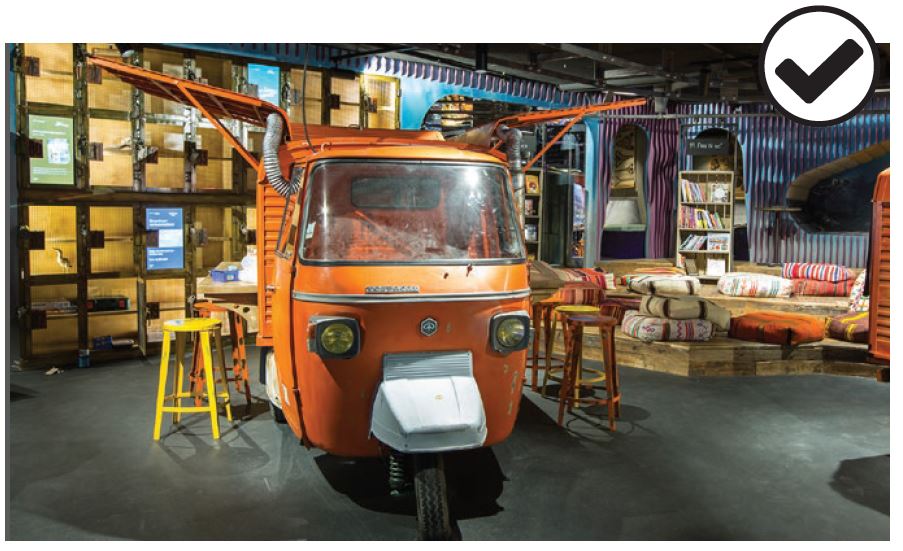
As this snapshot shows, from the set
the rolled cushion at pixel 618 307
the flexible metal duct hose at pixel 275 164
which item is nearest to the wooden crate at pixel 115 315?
the flexible metal duct hose at pixel 275 164

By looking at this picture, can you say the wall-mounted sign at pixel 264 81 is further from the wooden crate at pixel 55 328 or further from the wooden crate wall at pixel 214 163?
the wooden crate at pixel 55 328

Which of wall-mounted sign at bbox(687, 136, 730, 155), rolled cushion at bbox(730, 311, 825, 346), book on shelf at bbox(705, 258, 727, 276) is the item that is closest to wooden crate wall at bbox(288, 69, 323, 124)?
rolled cushion at bbox(730, 311, 825, 346)

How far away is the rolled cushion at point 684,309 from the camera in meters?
7.68

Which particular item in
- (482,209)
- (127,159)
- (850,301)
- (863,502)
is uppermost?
(127,159)

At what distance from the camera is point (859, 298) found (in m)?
9.11

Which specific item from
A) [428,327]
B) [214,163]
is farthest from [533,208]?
[428,327]

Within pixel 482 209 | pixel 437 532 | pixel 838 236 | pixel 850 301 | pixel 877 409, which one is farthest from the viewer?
pixel 838 236

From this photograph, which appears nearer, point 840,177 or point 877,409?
point 877,409

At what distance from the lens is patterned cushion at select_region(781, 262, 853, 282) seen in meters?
10.2

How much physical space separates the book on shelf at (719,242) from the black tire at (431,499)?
30.1ft

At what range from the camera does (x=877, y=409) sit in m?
6.37

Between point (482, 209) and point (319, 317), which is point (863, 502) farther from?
point (319, 317)

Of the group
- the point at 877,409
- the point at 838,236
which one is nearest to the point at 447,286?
the point at 877,409

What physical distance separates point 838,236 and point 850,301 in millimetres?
2545
